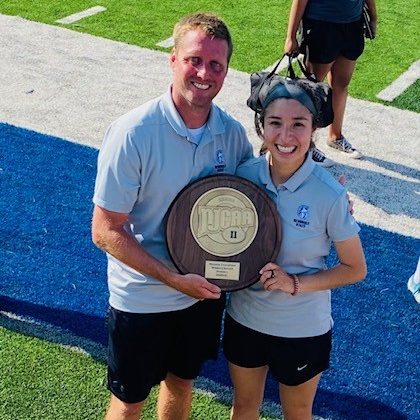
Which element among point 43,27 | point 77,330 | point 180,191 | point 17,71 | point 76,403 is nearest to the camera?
point 180,191

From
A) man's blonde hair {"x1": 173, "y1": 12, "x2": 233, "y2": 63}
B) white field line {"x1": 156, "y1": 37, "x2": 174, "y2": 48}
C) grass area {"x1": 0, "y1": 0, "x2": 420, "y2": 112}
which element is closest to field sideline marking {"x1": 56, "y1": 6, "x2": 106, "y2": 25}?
grass area {"x1": 0, "y1": 0, "x2": 420, "y2": 112}

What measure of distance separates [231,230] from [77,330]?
1627mm

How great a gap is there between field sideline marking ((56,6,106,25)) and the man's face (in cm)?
635

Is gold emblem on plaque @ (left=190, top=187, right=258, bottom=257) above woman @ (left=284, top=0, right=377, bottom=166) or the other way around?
above

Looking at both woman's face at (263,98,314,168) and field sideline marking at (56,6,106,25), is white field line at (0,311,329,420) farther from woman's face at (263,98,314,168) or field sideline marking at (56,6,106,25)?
field sideline marking at (56,6,106,25)

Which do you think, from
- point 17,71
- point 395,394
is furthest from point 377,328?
point 17,71

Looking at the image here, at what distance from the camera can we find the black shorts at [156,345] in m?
3.06

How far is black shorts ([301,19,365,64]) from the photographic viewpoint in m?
5.86

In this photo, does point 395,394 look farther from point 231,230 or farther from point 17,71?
point 17,71

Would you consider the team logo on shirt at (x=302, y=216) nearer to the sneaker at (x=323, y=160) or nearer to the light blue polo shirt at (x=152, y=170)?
the light blue polo shirt at (x=152, y=170)

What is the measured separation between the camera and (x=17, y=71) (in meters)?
7.64

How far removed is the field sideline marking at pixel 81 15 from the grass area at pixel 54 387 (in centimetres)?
551

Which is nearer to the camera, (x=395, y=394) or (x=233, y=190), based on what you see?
(x=233, y=190)

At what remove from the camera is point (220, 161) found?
299cm
